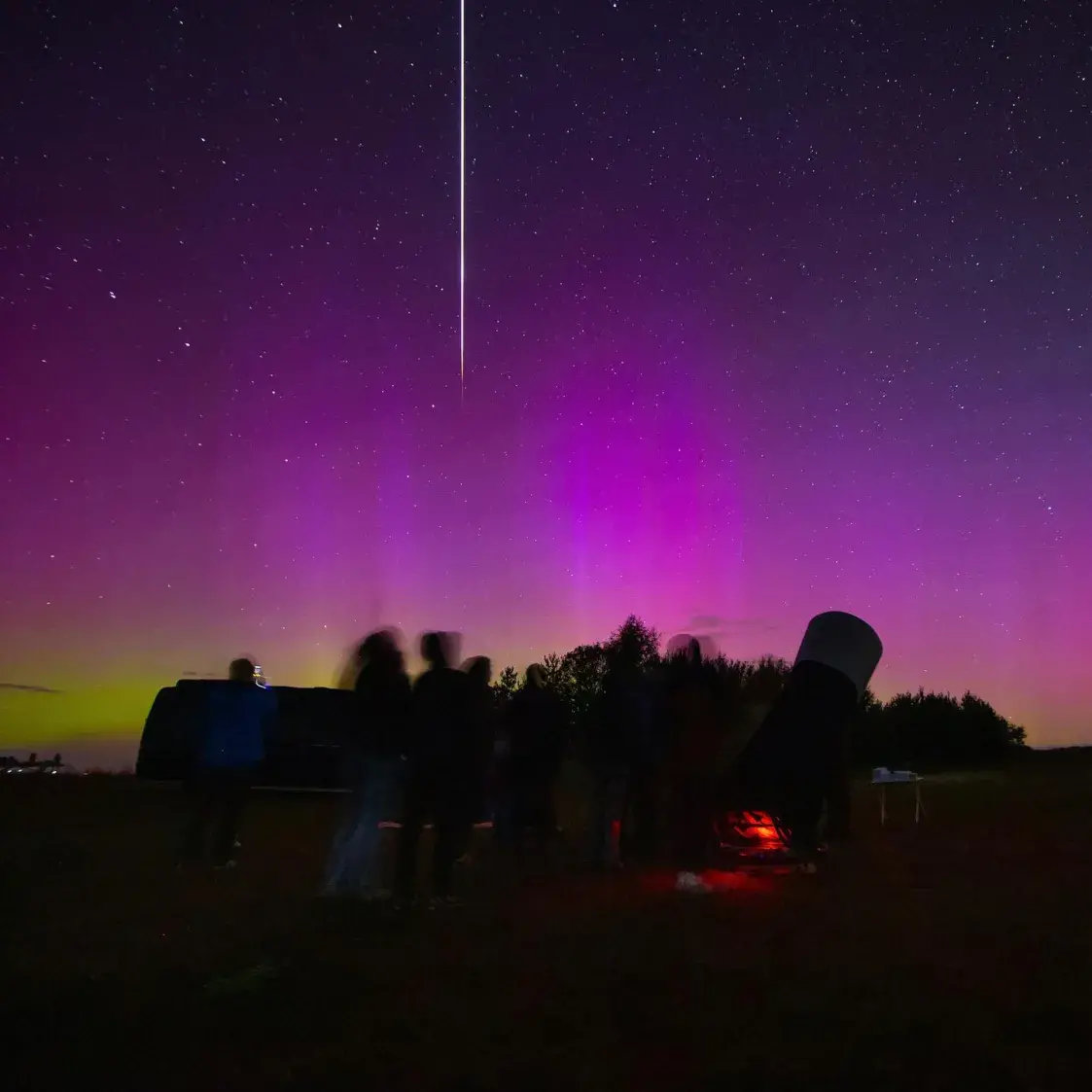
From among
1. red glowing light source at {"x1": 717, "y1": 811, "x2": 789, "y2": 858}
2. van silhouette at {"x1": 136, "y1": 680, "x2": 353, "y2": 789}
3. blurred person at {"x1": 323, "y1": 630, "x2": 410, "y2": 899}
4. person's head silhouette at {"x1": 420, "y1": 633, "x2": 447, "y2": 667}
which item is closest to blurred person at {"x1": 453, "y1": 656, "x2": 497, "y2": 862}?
person's head silhouette at {"x1": 420, "y1": 633, "x2": 447, "y2": 667}

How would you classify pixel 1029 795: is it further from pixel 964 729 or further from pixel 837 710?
pixel 964 729

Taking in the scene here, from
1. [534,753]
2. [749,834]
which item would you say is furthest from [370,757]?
[749,834]

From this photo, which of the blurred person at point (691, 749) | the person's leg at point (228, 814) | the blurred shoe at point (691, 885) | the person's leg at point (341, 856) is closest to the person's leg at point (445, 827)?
the person's leg at point (341, 856)

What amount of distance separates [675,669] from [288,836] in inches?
228

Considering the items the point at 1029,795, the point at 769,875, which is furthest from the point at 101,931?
the point at 1029,795

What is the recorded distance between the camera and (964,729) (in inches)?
1747

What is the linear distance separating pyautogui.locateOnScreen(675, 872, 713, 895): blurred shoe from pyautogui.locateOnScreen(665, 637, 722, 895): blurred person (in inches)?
21.7

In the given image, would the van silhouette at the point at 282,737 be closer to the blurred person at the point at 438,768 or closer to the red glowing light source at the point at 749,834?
the red glowing light source at the point at 749,834

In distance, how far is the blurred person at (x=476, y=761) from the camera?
7.81 m

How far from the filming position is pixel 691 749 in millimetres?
9320

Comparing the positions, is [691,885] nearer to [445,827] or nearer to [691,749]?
[691,749]

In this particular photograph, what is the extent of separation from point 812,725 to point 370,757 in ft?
14.1

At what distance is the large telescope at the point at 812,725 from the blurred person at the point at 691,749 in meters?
0.57

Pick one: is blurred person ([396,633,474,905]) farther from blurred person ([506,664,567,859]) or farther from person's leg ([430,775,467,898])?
blurred person ([506,664,567,859])
